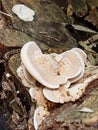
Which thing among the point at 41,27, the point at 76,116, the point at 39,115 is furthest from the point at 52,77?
the point at 41,27

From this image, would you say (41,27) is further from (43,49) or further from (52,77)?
(52,77)

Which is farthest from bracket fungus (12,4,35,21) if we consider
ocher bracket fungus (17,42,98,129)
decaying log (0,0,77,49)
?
ocher bracket fungus (17,42,98,129)

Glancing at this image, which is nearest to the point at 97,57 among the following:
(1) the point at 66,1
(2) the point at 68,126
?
(1) the point at 66,1

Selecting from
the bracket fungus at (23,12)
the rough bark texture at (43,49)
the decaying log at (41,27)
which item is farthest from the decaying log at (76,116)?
the bracket fungus at (23,12)

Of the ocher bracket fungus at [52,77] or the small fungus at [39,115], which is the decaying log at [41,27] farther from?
the small fungus at [39,115]

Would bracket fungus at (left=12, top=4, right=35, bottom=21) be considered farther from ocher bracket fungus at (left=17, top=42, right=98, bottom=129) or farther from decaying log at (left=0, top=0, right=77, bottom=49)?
ocher bracket fungus at (left=17, top=42, right=98, bottom=129)
